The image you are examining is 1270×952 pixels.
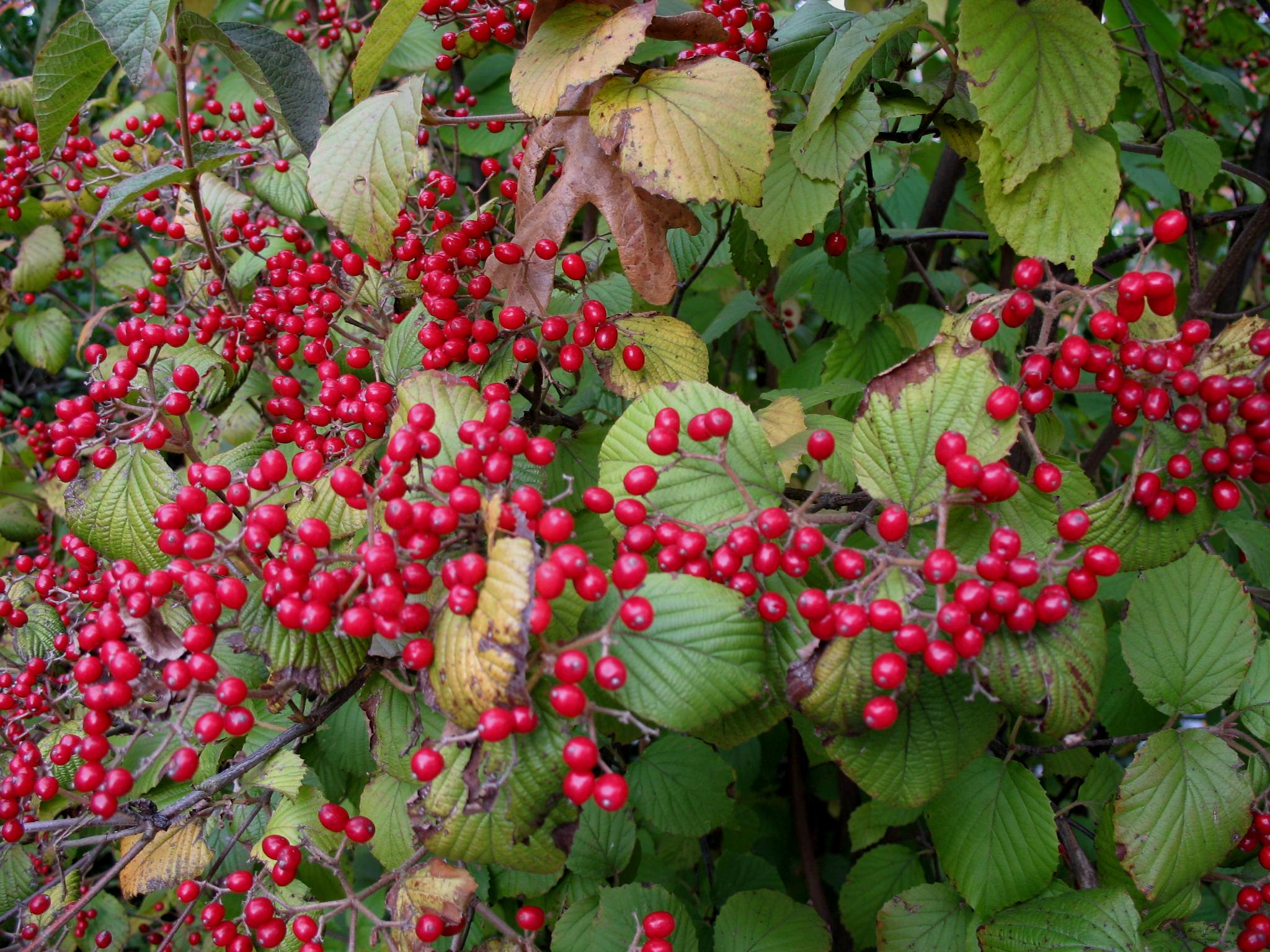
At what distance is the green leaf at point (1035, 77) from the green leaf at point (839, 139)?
280 millimetres

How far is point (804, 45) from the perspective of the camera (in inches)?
85.4

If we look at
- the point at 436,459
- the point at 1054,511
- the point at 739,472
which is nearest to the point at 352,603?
the point at 436,459

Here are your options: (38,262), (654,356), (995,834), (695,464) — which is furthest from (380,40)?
(38,262)

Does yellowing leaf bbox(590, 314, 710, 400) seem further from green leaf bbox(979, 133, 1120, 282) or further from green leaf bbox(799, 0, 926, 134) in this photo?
green leaf bbox(979, 133, 1120, 282)

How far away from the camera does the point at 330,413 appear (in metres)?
1.96

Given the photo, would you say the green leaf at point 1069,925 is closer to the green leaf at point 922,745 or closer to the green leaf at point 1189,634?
the green leaf at point 1189,634

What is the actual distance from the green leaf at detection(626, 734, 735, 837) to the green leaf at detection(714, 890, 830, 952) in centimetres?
26

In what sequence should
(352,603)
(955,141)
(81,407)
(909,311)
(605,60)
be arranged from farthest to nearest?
(909,311)
(955,141)
(81,407)
(605,60)
(352,603)

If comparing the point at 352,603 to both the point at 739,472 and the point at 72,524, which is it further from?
the point at 72,524

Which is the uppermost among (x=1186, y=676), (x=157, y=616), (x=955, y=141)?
(x=955, y=141)

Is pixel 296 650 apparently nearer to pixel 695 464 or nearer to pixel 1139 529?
pixel 695 464

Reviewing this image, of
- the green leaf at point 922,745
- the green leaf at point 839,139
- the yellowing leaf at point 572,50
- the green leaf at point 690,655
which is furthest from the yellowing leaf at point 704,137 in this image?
the green leaf at point 922,745

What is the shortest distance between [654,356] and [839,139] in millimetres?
716

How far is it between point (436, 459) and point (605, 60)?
86 cm
